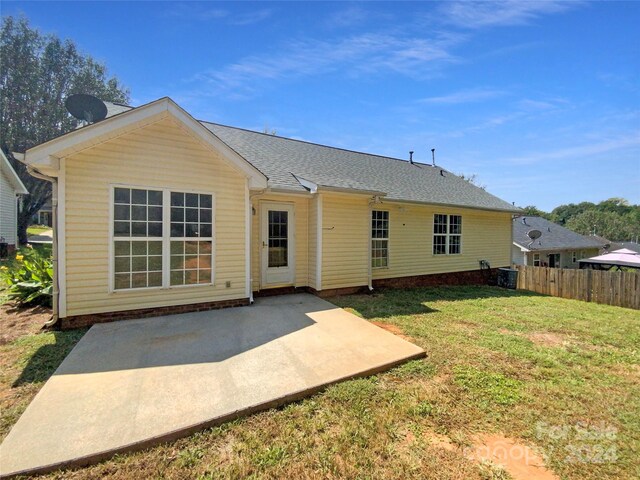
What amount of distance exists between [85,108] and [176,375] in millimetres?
6298

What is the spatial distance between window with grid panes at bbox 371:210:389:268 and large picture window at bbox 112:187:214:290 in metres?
5.40

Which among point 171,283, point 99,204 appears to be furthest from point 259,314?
point 99,204

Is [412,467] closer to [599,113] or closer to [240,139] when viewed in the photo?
[240,139]

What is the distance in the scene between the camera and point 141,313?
18.1ft

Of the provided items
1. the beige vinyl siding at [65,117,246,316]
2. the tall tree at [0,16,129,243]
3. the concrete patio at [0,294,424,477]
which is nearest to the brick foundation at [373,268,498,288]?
the concrete patio at [0,294,424,477]

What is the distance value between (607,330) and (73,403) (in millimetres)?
9530

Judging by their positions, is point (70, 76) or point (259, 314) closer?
point (259, 314)

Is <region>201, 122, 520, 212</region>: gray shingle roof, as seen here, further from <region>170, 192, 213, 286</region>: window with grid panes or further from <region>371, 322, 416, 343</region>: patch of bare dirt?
<region>371, 322, 416, 343</region>: patch of bare dirt

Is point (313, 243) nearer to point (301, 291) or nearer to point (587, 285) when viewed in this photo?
point (301, 291)

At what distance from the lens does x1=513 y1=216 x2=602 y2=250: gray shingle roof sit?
2333cm

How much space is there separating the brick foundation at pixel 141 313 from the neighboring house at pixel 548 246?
24153mm

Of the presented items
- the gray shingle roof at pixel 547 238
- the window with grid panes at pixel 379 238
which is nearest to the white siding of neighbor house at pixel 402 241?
the window with grid panes at pixel 379 238

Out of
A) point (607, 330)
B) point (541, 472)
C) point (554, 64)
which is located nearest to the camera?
point (541, 472)

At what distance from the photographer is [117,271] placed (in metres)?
5.33
